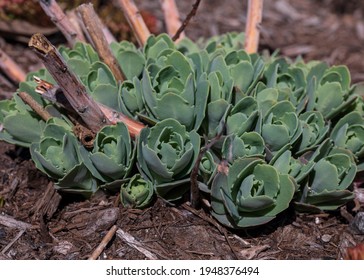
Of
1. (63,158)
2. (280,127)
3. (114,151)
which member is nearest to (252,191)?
(280,127)

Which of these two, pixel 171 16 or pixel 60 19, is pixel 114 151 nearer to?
pixel 60 19

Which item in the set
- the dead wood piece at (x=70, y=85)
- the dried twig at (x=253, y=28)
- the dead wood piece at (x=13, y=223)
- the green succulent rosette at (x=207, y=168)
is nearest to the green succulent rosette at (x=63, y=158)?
the dead wood piece at (x=70, y=85)

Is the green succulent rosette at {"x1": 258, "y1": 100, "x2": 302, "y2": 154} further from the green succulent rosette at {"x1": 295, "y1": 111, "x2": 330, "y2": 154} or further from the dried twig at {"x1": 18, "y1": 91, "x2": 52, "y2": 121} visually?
the dried twig at {"x1": 18, "y1": 91, "x2": 52, "y2": 121}

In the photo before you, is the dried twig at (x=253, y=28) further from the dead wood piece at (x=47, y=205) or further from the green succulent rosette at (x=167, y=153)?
the dead wood piece at (x=47, y=205)

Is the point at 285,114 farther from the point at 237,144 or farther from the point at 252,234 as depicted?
the point at 252,234

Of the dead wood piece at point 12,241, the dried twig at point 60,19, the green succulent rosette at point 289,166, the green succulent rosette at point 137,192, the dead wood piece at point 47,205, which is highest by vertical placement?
the dried twig at point 60,19

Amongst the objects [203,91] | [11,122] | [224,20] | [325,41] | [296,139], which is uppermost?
[11,122]

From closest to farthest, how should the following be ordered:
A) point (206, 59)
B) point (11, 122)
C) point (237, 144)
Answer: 1. point (237, 144)
2. point (11, 122)
3. point (206, 59)

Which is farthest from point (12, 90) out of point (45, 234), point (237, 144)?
point (237, 144)
